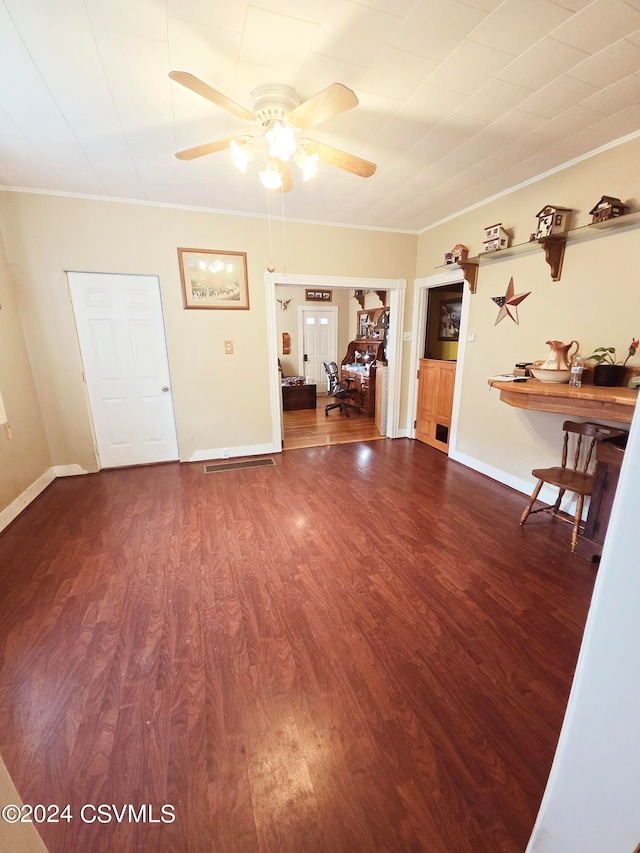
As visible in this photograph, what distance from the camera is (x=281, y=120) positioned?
178 cm

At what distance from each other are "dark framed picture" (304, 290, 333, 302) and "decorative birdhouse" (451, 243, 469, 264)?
443 cm

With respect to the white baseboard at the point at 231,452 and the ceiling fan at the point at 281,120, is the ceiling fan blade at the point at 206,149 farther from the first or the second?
the white baseboard at the point at 231,452

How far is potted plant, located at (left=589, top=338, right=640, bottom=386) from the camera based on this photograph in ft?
7.42

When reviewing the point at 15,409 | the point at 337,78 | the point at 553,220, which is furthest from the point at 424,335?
the point at 15,409

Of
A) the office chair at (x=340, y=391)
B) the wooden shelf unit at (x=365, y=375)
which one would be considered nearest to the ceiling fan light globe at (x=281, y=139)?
the wooden shelf unit at (x=365, y=375)

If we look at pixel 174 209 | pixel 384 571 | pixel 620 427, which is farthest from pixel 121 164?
pixel 620 427

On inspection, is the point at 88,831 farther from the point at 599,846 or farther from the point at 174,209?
the point at 174,209

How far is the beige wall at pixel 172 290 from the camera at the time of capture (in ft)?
10.3

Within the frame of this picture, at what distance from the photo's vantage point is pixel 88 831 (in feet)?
3.34

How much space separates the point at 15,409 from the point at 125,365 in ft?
3.36

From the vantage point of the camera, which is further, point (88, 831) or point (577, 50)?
point (577, 50)

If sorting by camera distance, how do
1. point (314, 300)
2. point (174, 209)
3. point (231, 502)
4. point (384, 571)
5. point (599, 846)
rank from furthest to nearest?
point (314, 300), point (174, 209), point (231, 502), point (384, 571), point (599, 846)

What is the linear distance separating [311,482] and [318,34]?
119 inches

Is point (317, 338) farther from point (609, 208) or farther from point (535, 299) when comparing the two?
point (609, 208)
